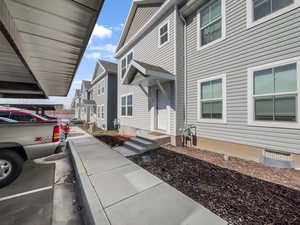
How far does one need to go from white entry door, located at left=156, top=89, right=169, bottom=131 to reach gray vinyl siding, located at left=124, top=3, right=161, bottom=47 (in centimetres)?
460

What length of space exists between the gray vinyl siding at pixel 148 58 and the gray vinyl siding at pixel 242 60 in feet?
3.53

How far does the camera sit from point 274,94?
3910 millimetres

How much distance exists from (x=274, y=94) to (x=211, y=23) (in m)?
3.68

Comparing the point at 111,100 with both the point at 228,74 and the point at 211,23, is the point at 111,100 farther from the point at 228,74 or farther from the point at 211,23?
the point at 228,74

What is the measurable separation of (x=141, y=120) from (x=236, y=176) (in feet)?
20.1

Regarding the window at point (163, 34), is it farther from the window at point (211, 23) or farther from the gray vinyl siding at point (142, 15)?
the window at point (211, 23)

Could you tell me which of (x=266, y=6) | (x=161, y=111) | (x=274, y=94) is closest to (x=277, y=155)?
(x=274, y=94)

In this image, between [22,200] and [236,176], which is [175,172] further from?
[22,200]

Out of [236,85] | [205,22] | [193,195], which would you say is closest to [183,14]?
[205,22]

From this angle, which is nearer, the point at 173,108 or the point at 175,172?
the point at 175,172

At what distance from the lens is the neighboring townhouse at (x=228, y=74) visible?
3789 mm

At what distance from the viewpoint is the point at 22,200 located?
8.60 ft

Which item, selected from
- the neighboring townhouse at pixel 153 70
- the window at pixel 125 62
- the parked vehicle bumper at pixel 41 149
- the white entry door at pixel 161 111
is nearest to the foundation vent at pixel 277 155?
the neighboring townhouse at pixel 153 70

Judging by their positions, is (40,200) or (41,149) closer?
(40,200)
